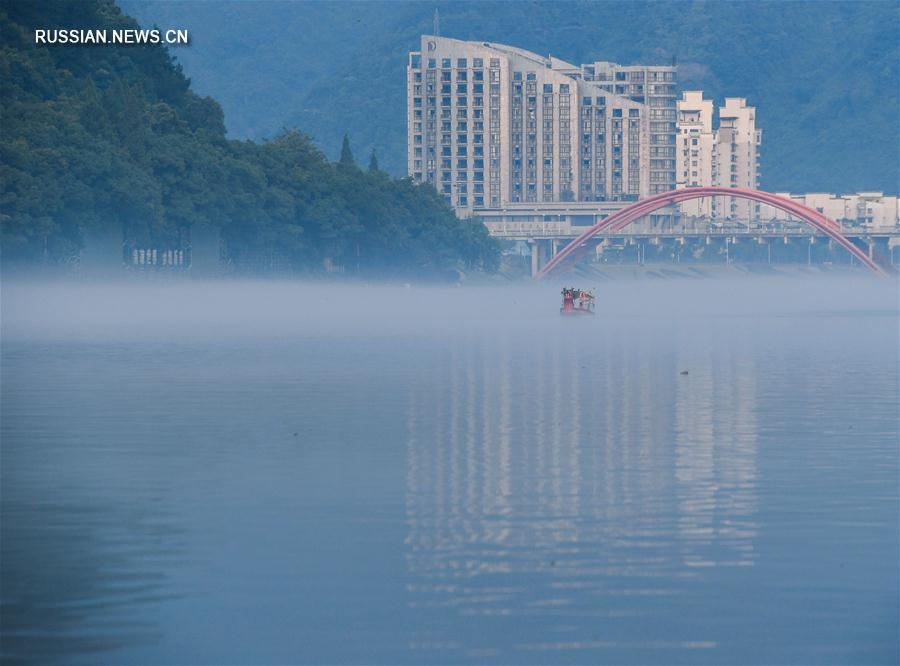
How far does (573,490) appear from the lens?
67.1 ft

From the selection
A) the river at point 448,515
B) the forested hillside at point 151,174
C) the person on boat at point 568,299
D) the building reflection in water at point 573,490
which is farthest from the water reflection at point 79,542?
the forested hillside at point 151,174

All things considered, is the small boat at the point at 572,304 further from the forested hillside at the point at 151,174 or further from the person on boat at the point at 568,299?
the forested hillside at the point at 151,174

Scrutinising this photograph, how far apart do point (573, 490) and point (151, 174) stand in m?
90.7

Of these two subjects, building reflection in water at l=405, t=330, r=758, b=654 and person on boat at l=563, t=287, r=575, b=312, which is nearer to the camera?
building reflection in water at l=405, t=330, r=758, b=654

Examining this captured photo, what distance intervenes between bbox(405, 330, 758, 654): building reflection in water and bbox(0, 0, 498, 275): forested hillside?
6419 centimetres

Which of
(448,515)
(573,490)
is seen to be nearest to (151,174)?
(573,490)

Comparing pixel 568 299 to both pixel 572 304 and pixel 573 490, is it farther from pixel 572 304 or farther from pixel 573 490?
pixel 573 490

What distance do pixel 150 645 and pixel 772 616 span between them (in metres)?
4.40

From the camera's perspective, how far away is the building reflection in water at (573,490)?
1512 centimetres

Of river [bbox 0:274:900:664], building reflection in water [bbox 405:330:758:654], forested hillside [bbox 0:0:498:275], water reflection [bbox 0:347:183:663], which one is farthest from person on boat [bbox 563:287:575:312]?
water reflection [bbox 0:347:183:663]

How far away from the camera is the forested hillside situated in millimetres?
98688

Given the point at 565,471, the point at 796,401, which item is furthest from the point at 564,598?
the point at 796,401

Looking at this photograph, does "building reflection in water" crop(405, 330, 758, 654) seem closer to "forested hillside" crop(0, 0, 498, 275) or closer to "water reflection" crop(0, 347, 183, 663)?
"water reflection" crop(0, 347, 183, 663)

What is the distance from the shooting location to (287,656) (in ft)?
42.2
